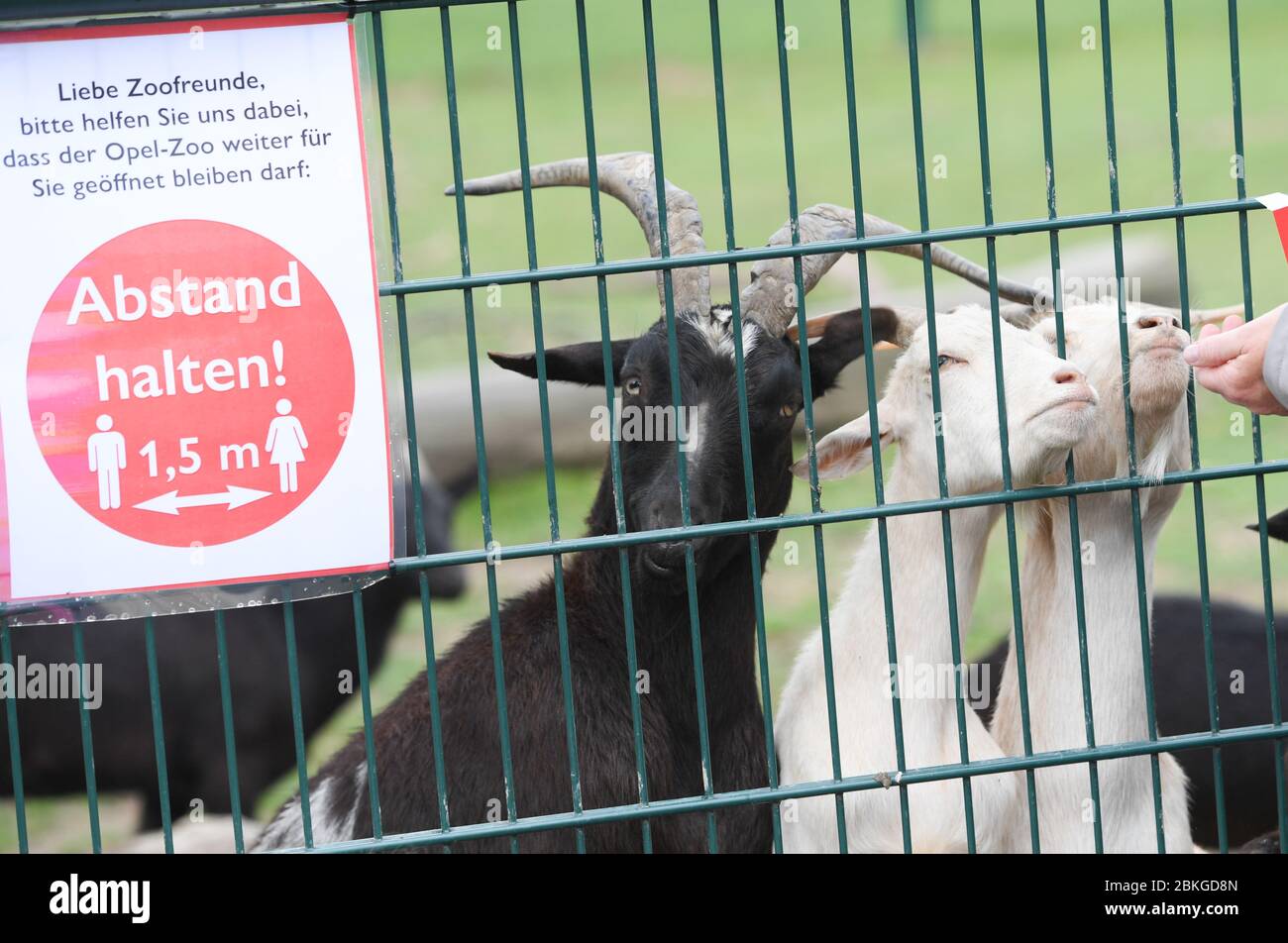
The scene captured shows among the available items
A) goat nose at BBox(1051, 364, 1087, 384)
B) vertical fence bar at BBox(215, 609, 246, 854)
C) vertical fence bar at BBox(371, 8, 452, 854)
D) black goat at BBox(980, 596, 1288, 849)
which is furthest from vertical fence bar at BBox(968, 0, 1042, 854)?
black goat at BBox(980, 596, 1288, 849)

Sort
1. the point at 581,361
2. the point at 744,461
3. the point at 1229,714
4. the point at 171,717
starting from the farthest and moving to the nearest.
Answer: the point at 171,717 → the point at 1229,714 → the point at 581,361 → the point at 744,461

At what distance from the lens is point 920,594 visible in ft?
11.8

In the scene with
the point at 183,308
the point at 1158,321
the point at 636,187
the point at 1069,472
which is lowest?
the point at 1069,472

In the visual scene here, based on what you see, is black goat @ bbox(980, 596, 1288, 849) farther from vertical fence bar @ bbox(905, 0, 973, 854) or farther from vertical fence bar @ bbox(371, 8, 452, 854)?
vertical fence bar @ bbox(371, 8, 452, 854)

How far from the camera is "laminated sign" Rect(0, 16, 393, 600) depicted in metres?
2.63

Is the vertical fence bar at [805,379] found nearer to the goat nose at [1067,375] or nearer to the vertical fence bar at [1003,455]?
the vertical fence bar at [1003,455]

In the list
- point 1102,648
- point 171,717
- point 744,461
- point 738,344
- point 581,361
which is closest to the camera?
point 738,344

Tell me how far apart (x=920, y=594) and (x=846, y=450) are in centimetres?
42

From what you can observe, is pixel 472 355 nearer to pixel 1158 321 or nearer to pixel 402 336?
pixel 402 336

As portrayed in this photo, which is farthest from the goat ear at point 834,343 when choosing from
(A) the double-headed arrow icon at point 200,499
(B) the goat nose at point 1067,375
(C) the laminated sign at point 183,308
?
(A) the double-headed arrow icon at point 200,499

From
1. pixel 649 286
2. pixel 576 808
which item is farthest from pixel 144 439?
pixel 649 286

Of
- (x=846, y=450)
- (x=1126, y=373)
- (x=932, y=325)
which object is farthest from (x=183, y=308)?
(x=1126, y=373)

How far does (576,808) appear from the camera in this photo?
2848 millimetres

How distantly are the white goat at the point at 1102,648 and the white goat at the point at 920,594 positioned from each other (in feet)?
0.41
